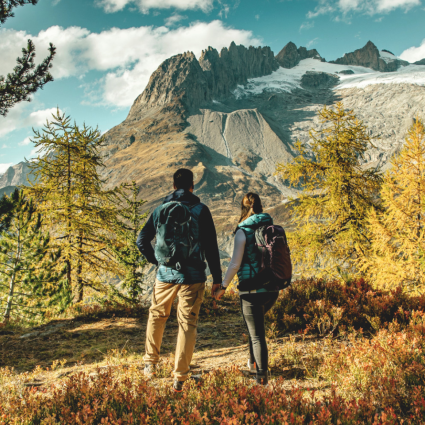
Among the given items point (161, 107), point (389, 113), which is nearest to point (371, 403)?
point (389, 113)

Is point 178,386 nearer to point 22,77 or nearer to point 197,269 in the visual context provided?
point 197,269

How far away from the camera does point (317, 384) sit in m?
3.20

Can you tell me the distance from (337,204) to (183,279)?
8.83 metres

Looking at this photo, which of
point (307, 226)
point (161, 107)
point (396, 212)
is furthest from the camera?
point (161, 107)

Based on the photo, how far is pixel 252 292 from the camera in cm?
313

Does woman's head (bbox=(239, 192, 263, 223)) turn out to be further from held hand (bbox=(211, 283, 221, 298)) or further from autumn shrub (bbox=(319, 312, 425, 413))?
autumn shrub (bbox=(319, 312, 425, 413))

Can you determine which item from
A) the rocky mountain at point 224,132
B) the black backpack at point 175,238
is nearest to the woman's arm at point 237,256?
the black backpack at point 175,238

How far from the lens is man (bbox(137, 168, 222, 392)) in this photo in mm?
3008

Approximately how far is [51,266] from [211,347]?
7306 millimetres

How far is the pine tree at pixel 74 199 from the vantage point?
9398mm

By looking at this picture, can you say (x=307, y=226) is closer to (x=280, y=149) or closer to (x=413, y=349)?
(x=413, y=349)

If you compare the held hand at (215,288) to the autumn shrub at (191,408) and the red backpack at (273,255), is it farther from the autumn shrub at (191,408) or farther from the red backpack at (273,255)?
the autumn shrub at (191,408)

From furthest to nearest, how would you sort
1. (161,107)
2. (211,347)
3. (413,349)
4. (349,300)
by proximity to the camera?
(161,107) < (349,300) < (211,347) < (413,349)

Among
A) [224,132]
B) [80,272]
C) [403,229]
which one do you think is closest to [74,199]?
[80,272]
